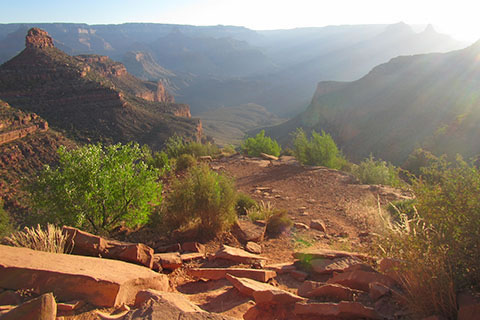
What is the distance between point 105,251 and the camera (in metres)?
4.17

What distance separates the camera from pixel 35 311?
8.11 feet

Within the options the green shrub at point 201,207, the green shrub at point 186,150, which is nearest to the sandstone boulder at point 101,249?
the green shrub at point 201,207

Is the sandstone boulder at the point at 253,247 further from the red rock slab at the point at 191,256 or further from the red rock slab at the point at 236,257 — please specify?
the red rock slab at the point at 191,256

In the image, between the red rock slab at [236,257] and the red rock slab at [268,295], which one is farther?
the red rock slab at [236,257]

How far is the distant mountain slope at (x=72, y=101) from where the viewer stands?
1442 inches

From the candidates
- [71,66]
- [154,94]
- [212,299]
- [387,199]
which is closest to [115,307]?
[212,299]

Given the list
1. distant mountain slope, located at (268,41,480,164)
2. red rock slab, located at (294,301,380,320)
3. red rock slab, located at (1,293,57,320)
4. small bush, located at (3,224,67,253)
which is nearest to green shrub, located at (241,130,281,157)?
small bush, located at (3,224,67,253)

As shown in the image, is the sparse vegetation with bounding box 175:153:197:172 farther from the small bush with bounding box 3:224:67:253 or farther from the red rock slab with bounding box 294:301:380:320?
the red rock slab with bounding box 294:301:380:320

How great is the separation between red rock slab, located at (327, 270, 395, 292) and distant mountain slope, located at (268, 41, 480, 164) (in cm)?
2677

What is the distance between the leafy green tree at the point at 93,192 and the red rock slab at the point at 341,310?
327 cm

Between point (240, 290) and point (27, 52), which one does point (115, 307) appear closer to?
point (240, 290)

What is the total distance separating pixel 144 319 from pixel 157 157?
11438 millimetres

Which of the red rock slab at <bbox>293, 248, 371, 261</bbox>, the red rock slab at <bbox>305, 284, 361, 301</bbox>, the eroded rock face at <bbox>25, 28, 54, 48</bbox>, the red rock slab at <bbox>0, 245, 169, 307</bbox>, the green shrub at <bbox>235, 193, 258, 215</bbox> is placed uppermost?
the eroded rock face at <bbox>25, 28, 54, 48</bbox>

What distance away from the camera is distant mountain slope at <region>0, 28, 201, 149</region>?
3662 cm
